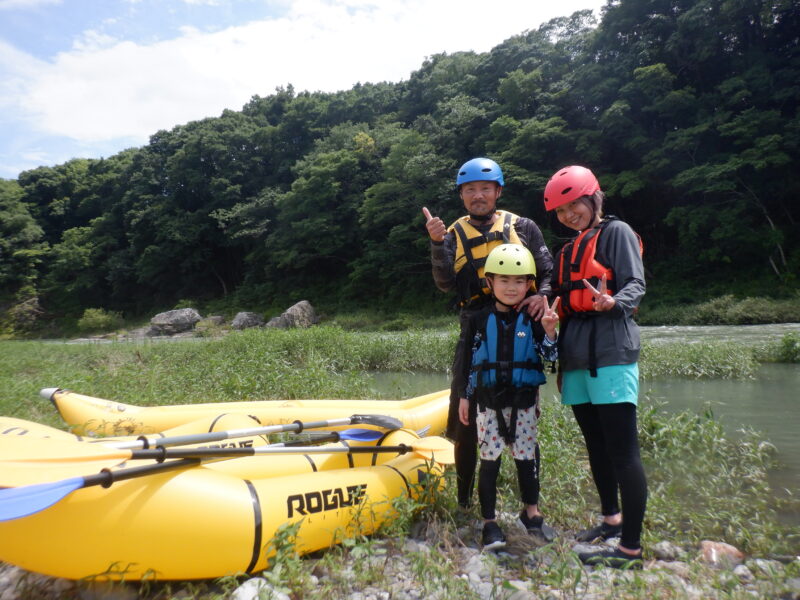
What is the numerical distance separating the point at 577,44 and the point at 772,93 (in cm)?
772

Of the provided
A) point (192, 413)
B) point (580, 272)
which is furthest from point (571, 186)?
point (192, 413)

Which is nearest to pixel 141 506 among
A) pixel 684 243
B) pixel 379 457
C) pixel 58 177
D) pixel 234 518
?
pixel 234 518

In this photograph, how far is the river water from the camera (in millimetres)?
3998

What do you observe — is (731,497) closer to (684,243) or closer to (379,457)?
(379,457)

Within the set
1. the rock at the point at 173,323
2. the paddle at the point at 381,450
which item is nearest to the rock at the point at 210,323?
the rock at the point at 173,323

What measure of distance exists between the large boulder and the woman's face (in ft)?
70.4

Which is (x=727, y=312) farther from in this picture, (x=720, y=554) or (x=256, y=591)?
(x=256, y=591)

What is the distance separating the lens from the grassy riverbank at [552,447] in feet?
7.10

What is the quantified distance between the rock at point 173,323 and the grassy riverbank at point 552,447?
16816 millimetres

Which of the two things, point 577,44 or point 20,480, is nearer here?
point 20,480

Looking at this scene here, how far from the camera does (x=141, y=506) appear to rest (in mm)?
2076

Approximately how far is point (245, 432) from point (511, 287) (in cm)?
168

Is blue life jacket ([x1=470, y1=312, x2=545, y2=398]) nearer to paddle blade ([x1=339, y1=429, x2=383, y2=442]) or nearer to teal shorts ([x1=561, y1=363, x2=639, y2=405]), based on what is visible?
teal shorts ([x1=561, y1=363, x2=639, y2=405])

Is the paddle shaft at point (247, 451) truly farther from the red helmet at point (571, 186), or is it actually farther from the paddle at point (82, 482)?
the red helmet at point (571, 186)
